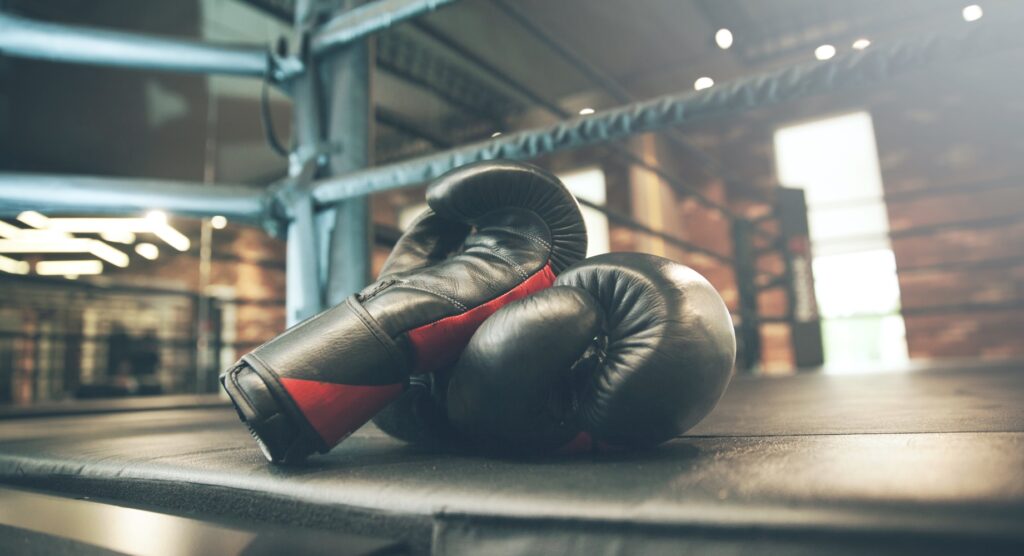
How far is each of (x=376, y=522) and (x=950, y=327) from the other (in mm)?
5555

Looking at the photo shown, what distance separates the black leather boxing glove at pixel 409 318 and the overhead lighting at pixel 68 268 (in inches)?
143

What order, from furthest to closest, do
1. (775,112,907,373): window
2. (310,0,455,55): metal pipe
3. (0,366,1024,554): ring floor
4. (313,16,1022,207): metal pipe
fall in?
(775,112,907,373): window
(310,0,455,55): metal pipe
(313,16,1022,207): metal pipe
(0,366,1024,554): ring floor

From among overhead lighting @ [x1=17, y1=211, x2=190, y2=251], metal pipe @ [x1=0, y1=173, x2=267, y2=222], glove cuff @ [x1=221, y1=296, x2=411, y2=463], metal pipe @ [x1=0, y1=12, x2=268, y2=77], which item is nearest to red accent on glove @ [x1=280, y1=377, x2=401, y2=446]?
glove cuff @ [x1=221, y1=296, x2=411, y2=463]

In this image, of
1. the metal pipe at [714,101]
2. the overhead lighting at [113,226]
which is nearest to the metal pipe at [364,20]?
the metal pipe at [714,101]

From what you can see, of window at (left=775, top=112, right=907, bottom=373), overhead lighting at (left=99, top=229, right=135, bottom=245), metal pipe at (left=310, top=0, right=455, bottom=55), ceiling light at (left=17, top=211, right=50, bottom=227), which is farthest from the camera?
window at (left=775, top=112, right=907, bottom=373)

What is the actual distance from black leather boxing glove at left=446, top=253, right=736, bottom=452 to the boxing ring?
36 millimetres

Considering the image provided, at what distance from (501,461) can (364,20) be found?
3.00 feet

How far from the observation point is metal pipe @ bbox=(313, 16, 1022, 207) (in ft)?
2.33

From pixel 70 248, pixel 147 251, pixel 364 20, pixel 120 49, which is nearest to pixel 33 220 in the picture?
pixel 70 248

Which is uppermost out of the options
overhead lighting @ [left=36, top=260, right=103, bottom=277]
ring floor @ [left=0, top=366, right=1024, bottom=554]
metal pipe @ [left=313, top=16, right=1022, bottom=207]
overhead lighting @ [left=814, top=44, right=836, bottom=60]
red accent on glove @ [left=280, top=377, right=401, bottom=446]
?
overhead lighting @ [left=36, top=260, right=103, bottom=277]

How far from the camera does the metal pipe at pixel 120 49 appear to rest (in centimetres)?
115

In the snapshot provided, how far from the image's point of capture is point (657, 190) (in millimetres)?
5348

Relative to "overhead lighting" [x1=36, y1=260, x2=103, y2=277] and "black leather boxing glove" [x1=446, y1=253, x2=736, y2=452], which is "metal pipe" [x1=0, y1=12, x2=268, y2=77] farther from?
"overhead lighting" [x1=36, y1=260, x2=103, y2=277]

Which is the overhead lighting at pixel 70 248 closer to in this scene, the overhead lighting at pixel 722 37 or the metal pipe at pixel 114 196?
the metal pipe at pixel 114 196
